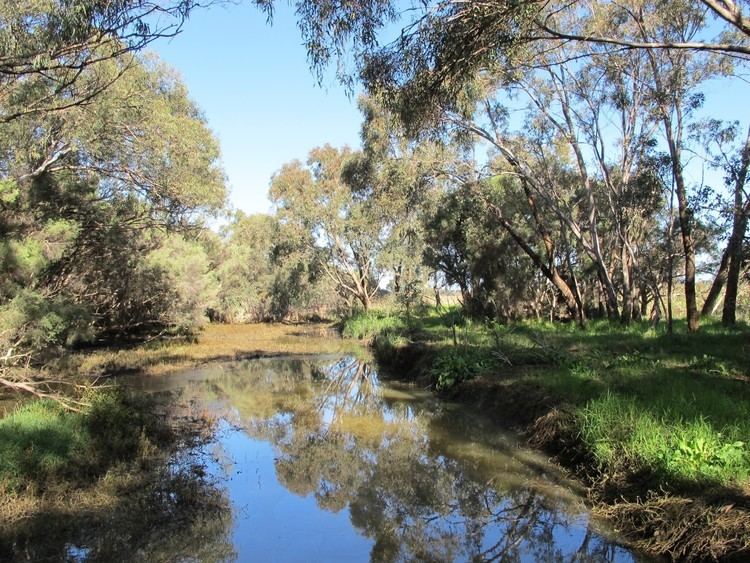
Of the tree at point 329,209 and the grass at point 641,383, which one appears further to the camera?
the tree at point 329,209

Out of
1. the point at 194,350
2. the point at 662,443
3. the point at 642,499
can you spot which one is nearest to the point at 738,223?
the point at 662,443

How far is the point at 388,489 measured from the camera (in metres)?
7.27

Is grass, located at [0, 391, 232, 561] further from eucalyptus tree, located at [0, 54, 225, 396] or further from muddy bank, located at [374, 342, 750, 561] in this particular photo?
muddy bank, located at [374, 342, 750, 561]

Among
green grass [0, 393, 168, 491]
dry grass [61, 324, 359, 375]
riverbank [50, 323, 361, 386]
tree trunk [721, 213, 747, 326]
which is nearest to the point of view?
green grass [0, 393, 168, 491]

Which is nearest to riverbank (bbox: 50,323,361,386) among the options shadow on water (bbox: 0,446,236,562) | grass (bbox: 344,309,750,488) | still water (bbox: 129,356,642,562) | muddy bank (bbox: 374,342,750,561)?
still water (bbox: 129,356,642,562)

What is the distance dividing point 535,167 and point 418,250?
16.9 metres

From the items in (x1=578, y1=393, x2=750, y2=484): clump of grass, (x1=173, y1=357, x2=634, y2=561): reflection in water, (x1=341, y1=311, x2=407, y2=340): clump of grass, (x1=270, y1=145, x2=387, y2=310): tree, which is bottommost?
(x1=173, y1=357, x2=634, y2=561): reflection in water

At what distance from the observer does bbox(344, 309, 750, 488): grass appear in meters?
5.79

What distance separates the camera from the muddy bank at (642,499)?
463 centimetres

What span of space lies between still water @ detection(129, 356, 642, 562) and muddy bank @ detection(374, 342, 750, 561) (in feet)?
0.84

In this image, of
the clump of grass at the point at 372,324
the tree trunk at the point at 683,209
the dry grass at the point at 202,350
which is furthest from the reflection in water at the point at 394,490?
the clump of grass at the point at 372,324

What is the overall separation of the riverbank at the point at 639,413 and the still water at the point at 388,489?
39 cm

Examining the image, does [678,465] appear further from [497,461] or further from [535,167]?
[535,167]

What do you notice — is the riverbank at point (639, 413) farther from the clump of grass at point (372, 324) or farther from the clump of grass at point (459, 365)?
the clump of grass at point (372, 324)
